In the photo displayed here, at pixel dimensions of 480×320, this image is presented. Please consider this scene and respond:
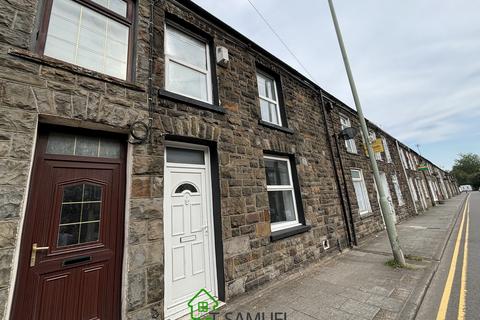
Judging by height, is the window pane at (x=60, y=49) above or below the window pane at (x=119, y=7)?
below

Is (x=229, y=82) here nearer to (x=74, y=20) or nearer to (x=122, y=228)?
(x=74, y=20)

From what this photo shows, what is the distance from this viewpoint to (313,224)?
5.84m

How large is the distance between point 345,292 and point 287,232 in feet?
5.02

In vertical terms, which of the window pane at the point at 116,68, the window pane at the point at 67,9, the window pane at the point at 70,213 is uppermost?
the window pane at the point at 67,9

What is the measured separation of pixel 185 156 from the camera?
3.99 m

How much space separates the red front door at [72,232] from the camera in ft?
7.73

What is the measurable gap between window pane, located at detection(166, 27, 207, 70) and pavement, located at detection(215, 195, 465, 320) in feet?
15.6

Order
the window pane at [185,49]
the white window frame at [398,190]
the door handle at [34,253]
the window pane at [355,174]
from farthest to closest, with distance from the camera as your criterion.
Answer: the white window frame at [398,190] → the window pane at [355,174] → the window pane at [185,49] → the door handle at [34,253]

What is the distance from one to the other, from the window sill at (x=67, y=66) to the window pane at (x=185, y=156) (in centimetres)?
116

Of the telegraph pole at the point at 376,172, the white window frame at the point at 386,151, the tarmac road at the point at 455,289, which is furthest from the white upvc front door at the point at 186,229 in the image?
the white window frame at the point at 386,151

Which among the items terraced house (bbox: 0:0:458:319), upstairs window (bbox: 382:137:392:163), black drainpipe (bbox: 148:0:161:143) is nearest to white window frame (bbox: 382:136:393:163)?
upstairs window (bbox: 382:137:392:163)

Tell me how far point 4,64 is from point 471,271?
863cm

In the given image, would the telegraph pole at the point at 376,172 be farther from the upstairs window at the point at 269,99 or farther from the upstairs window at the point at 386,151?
the upstairs window at the point at 386,151

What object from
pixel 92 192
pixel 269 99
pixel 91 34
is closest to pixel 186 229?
pixel 92 192
